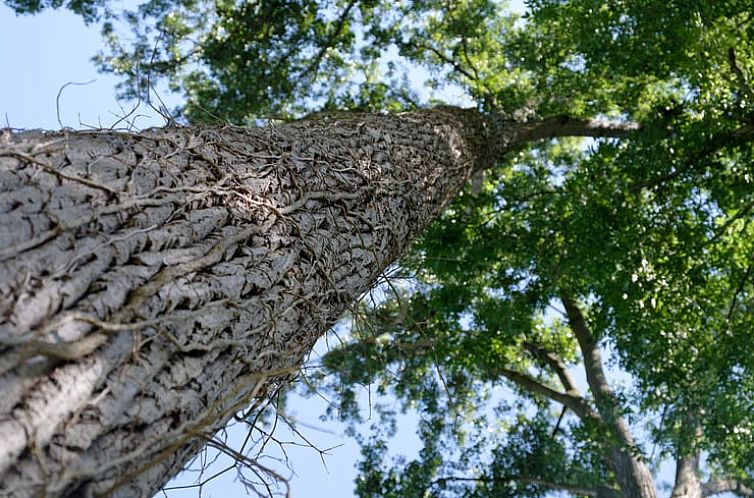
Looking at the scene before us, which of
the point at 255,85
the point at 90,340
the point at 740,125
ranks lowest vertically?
the point at 90,340

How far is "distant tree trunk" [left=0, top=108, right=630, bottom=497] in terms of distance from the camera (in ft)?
3.94

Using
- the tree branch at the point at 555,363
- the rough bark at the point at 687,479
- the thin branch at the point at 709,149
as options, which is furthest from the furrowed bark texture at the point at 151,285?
the tree branch at the point at 555,363

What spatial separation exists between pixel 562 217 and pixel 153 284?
20.8 ft

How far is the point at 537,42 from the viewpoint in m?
8.05

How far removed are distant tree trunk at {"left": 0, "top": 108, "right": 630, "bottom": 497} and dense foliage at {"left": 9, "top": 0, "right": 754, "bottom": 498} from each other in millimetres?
2814

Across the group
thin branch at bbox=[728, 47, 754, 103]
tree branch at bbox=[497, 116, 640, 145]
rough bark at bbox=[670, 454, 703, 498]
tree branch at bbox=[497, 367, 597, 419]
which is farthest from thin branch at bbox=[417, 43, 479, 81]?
rough bark at bbox=[670, 454, 703, 498]

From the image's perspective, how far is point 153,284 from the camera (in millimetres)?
1510

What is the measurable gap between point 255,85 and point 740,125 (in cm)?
547

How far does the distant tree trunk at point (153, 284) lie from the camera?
1200 millimetres

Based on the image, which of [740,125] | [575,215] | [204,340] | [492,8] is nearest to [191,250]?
[204,340]

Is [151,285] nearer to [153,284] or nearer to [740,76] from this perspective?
[153,284]

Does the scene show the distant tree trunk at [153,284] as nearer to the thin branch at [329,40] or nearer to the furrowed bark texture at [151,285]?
the furrowed bark texture at [151,285]

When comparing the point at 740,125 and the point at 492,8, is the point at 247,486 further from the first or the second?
the point at 492,8

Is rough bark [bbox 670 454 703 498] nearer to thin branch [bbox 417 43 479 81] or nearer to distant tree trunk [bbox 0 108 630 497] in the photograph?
thin branch [bbox 417 43 479 81]
